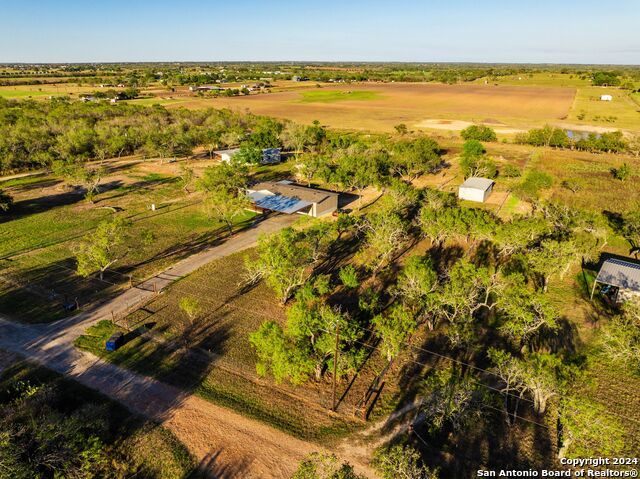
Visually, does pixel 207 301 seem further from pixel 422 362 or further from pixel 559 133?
pixel 559 133

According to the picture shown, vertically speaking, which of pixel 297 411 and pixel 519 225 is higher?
pixel 519 225

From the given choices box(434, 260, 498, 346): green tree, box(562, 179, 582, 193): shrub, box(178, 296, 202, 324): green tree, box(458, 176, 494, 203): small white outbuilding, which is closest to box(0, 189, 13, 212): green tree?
box(178, 296, 202, 324): green tree

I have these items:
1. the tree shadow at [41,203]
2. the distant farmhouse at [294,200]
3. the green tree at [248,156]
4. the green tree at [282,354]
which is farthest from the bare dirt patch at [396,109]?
the green tree at [282,354]

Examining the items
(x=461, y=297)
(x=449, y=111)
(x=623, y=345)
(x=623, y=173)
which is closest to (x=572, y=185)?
(x=623, y=173)

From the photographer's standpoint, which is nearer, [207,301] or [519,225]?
[207,301]

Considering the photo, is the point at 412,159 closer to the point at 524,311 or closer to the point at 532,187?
the point at 532,187

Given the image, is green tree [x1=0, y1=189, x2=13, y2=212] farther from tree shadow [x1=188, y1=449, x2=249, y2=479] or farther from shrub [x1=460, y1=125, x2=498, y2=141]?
shrub [x1=460, y1=125, x2=498, y2=141]

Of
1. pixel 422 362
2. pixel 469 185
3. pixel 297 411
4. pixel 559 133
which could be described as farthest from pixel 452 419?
pixel 559 133
